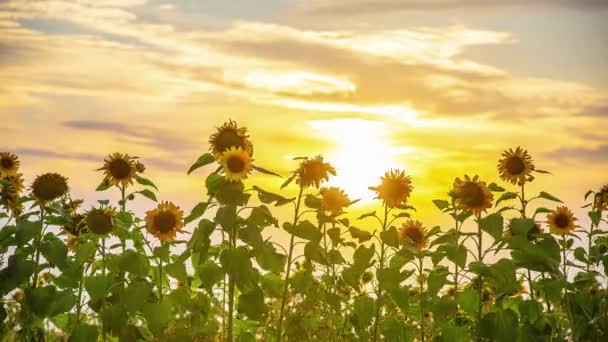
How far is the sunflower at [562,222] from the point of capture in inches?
404

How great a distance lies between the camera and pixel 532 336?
704 centimetres

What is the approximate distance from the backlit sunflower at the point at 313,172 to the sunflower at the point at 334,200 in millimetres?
255

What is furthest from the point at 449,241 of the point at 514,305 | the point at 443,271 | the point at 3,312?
the point at 3,312

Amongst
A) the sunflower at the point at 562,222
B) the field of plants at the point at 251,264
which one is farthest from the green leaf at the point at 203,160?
the sunflower at the point at 562,222

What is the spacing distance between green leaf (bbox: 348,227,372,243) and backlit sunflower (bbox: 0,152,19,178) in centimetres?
341

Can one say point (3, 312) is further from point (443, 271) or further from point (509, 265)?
point (509, 265)

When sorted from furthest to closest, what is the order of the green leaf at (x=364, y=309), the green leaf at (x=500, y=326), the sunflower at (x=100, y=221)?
the green leaf at (x=364, y=309) → the sunflower at (x=100, y=221) → the green leaf at (x=500, y=326)

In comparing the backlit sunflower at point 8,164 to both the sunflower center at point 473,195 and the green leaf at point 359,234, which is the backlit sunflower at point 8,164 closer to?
the green leaf at point 359,234

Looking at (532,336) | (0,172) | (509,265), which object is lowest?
(532,336)

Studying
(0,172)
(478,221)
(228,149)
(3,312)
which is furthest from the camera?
(0,172)

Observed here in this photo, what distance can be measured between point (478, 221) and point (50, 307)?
3555 millimetres

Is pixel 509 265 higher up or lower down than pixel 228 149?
lower down

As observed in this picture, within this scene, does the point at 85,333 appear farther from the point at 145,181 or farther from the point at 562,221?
A: the point at 562,221

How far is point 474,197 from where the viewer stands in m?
7.76
